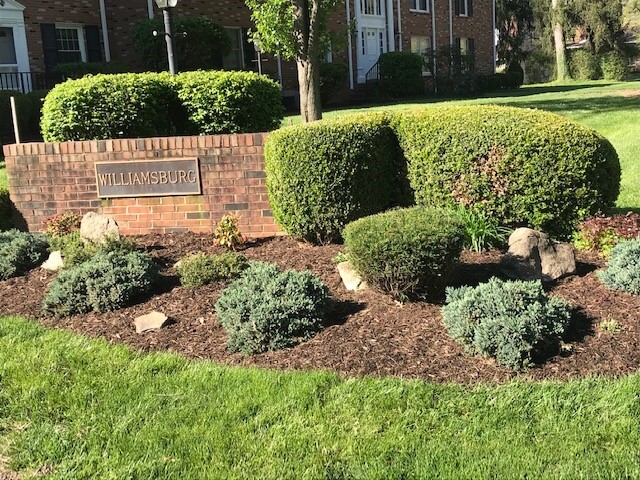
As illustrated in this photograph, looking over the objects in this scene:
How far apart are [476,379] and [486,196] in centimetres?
264

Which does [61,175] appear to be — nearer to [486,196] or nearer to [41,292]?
[41,292]

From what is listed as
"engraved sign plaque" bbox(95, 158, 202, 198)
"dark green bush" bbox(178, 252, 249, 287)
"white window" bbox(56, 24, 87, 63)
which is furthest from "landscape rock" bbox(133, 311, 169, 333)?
"white window" bbox(56, 24, 87, 63)

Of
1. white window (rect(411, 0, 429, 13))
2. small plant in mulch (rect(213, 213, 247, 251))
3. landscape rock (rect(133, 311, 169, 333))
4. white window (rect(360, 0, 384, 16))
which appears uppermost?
white window (rect(411, 0, 429, 13))

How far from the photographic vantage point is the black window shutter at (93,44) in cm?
2078

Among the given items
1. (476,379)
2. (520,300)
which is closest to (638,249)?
(520,300)

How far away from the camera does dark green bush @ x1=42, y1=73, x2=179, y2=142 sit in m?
7.85

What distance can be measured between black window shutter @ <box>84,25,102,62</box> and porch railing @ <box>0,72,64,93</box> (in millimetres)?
1688

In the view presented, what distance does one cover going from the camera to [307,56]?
12.5 m

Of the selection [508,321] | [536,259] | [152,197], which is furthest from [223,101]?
[508,321]

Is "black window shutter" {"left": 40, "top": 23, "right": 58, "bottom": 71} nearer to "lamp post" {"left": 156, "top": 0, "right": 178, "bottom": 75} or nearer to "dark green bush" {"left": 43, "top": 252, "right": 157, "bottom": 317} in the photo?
"lamp post" {"left": 156, "top": 0, "right": 178, "bottom": 75}

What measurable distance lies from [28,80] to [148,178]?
44.9ft

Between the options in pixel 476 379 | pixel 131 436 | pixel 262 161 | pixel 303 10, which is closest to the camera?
→ pixel 131 436

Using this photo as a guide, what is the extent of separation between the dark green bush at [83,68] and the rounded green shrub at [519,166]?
14829 millimetres

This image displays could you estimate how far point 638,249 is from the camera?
16.9ft
